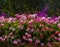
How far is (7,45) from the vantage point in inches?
239

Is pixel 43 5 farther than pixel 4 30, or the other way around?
pixel 43 5

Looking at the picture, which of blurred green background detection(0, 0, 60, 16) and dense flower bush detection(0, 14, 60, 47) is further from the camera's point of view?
blurred green background detection(0, 0, 60, 16)

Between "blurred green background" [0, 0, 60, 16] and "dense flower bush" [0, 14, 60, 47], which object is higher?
"blurred green background" [0, 0, 60, 16]

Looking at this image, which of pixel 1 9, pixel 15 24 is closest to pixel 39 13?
pixel 1 9

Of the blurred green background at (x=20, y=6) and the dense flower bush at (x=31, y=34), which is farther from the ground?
the blurred green background at (x=20, y=6)

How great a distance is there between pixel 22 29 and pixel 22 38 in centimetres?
19

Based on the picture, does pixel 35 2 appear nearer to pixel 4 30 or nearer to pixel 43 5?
pixel 43 5

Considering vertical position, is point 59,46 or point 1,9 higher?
point 1,9

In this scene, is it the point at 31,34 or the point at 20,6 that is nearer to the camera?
the point at 31,34

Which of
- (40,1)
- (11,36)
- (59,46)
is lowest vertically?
(59,46)

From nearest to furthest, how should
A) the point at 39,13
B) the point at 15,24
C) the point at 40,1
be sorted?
the point at 15,24, the point at 39,13, the point at 40,1

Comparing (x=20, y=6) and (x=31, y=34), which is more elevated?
(x=20, y=6)

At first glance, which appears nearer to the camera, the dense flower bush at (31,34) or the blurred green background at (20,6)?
the dense flower bush at (31,34)

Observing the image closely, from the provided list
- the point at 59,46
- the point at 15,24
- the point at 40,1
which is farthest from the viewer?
the point at 40,1
